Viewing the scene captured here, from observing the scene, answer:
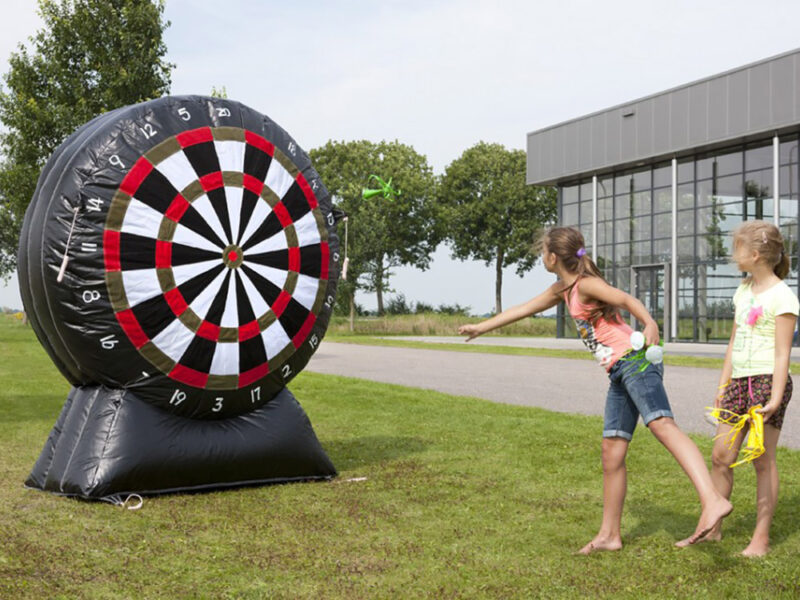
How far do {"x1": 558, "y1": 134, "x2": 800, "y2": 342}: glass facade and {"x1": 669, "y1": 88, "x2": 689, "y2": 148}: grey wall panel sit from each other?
93cm

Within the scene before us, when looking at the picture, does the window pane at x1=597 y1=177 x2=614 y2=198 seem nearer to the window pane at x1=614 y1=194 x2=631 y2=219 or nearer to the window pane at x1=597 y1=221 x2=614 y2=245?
the window pane at x1=614 y1=194 x2=631 y2=219

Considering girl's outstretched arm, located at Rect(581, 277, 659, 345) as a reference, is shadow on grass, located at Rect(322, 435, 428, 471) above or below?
below

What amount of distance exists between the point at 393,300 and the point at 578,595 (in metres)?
52.6

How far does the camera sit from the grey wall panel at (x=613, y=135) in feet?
116

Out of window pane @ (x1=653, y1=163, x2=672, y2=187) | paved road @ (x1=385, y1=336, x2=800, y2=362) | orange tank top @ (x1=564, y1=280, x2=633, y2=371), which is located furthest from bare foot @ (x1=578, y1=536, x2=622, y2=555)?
window pane @ (x1=653, y1=163, x2=672, y2=187)

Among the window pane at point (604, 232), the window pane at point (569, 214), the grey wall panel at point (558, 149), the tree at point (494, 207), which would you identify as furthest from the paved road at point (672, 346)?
the tree at point (494, 207)

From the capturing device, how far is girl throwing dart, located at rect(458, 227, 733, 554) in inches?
176

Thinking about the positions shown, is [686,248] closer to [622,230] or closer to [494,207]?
[622,230]

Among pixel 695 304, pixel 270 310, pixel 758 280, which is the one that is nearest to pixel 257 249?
→ pixel 270 310

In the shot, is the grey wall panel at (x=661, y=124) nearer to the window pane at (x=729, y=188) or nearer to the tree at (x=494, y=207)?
the window pane at (x=729, y=188)

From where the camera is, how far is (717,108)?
1213 inches

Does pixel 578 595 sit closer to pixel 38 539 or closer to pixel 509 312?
pixel 509 312

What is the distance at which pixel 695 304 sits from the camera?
3206cm

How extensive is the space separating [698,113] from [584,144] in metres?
6.24
